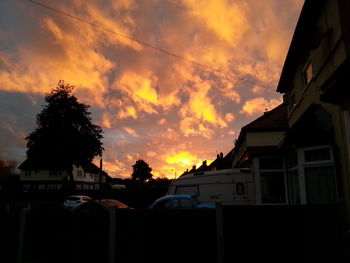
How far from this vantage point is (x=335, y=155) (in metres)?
9.15

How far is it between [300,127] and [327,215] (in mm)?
4955

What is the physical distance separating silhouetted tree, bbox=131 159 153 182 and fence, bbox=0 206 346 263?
10947 centimetres

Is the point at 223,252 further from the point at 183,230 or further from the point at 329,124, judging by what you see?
the point at 329,124

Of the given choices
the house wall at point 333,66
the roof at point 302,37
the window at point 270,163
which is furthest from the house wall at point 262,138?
the house wall at point 333,66

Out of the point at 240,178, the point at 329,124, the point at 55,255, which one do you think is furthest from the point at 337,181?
the point at 55,255

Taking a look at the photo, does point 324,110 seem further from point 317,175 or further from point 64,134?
point 64,134

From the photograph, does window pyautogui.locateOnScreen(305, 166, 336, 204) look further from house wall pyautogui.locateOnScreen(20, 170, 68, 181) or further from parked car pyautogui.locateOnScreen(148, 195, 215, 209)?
house wall pyautogui.locateOnScreen(20, 170, 68, 181)

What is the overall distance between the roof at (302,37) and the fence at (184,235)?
22.5 ft

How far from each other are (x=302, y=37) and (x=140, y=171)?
10801cm

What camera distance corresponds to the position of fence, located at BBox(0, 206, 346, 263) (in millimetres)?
5715

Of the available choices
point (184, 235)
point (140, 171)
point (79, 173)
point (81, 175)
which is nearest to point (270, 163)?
point (184, 235)

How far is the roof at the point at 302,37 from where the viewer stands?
10211mm

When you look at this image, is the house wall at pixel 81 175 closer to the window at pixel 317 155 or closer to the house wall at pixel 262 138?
the house wall at pixel 262 138

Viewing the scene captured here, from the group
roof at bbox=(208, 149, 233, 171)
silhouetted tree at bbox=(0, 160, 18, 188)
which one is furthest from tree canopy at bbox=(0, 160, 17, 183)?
roof at bbox=(208, 149, 233, 171)
